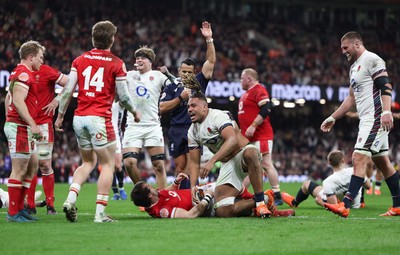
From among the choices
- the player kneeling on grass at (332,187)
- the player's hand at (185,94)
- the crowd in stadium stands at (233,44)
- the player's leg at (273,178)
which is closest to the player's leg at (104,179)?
the player's hand at (185,94)

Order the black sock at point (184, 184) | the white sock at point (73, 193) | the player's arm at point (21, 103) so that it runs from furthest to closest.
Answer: the black sock at point (184, 184), the player's arm at point (21, 103), the white sock at point (73, 193)

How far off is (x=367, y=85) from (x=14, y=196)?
4.93 metres

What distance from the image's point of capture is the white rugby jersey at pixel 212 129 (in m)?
9.39

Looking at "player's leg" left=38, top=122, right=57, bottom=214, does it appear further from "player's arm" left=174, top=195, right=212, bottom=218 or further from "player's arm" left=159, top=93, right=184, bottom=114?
"player's arm" left=174, top=195, right=212, bottom=218

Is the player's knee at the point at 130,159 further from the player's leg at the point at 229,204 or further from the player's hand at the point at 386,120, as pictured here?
the player's hand at the point at 386,120

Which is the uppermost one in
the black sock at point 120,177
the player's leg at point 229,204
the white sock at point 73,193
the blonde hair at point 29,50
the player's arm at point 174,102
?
the blonde hair at point 29,50

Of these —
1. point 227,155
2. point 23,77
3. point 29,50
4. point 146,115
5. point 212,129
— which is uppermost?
point 29,50

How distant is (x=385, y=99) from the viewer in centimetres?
962

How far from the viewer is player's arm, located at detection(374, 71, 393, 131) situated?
9.42 metres

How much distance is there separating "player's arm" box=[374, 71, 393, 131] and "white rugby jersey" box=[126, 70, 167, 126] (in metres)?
3.41

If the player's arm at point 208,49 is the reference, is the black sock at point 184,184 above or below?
below

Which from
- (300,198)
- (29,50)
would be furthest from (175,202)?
(300,198)

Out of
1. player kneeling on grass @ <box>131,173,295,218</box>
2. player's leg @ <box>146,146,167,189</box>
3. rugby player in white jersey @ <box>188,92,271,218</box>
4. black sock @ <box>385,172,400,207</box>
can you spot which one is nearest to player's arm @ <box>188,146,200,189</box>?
rugby player in white jersey @ <box>188,92,271,218</box>

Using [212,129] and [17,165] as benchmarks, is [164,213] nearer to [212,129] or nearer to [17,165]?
[212,129]
